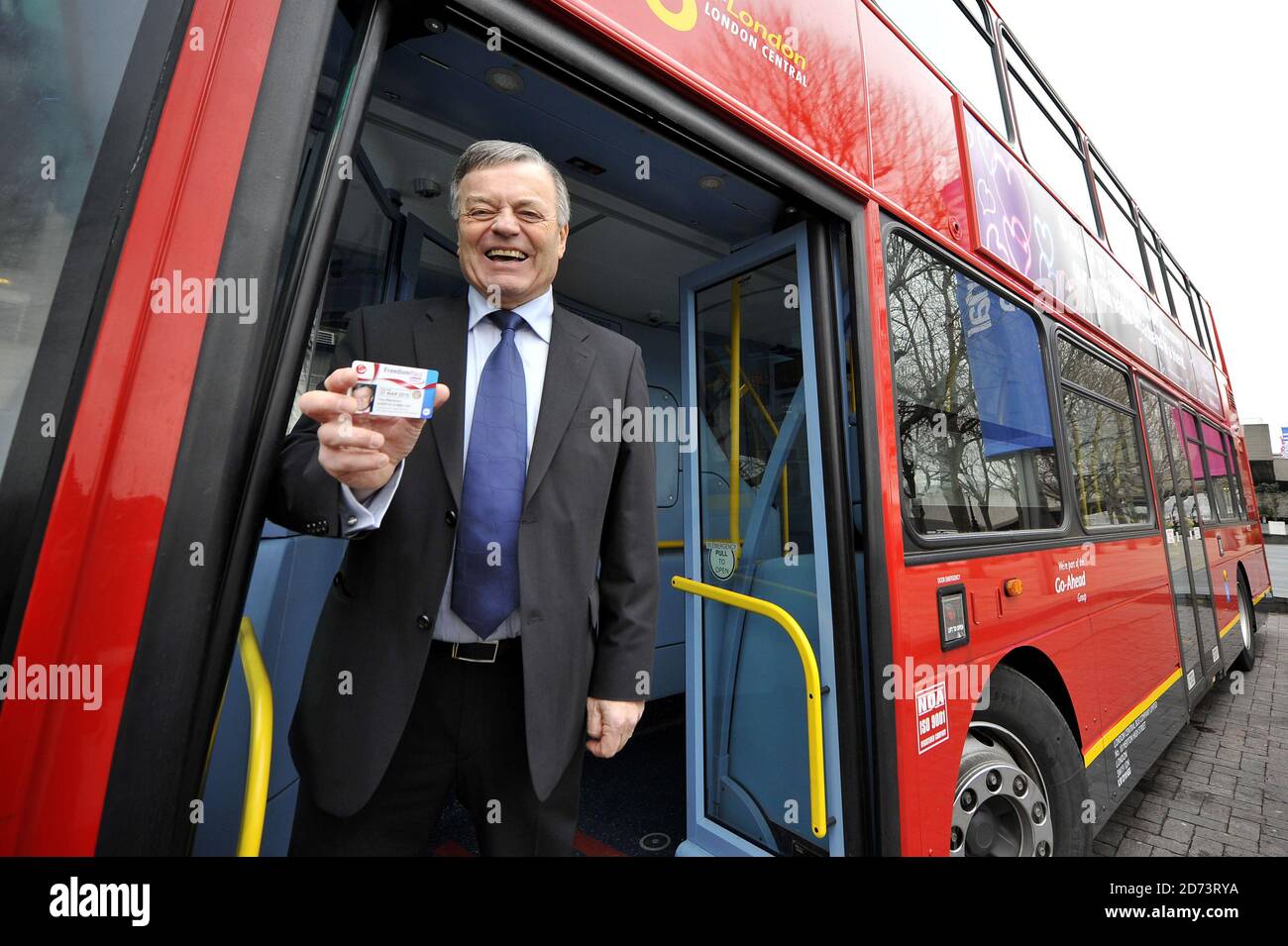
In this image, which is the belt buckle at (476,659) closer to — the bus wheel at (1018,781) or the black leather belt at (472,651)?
the black leather belt at (472,651)

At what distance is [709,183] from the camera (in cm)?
196

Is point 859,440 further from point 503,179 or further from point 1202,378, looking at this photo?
point 1202,378

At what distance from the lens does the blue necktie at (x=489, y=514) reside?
44.1 inches

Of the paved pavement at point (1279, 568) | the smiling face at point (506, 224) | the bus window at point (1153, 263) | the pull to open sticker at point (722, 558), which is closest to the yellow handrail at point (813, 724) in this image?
the pull to open sticker at point (722, 558)

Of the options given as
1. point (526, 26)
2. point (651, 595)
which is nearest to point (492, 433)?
point (651, 595)

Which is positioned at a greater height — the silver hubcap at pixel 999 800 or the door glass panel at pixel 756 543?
the door glass panel at pixel 756 543

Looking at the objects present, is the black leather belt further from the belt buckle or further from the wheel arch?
the wheel arch

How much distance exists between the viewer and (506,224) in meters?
1.15

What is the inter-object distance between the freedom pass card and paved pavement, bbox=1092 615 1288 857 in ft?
11.8

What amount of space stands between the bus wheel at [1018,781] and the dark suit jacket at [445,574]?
4.45ft

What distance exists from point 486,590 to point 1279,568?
64.1 ft

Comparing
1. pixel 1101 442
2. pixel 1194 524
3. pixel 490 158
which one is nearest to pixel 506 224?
pixel 490 158

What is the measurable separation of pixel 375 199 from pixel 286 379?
59.6 inches
